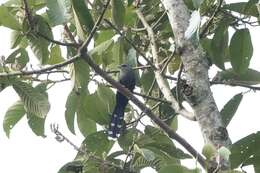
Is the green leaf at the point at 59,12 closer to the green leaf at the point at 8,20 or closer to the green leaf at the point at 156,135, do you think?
the green leaf at the point at 8,20

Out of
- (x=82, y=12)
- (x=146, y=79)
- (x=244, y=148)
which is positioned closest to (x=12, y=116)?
(x=146, y=79)

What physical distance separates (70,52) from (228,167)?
0.98 meters

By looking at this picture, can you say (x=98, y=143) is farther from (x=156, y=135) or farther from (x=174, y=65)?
(x=174, y=65)

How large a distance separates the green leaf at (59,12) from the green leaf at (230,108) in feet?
2.85

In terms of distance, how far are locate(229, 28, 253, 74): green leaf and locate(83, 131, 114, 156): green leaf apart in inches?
25.0

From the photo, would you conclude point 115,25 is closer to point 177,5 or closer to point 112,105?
point 177,5

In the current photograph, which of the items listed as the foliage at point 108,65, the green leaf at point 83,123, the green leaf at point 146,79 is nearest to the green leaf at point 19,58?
the foliage at point 108,65

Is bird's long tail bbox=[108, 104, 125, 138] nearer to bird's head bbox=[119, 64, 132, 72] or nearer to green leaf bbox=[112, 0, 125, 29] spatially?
bird's head bbox=[119, 64, 132, 72]

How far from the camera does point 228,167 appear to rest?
2072mm

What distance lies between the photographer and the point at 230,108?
273 centimetres

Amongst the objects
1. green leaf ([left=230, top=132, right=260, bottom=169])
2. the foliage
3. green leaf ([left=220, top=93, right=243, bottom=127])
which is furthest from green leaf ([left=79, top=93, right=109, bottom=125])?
green leaf ([left=230, top=132, right=260, bottom=169])

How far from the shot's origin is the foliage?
7.32ft

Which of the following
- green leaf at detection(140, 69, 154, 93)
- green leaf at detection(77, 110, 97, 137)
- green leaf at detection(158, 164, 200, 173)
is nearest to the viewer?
green leaf at detection(158, 164, 200, 173)

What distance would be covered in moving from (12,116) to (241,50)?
1055 millimetres
